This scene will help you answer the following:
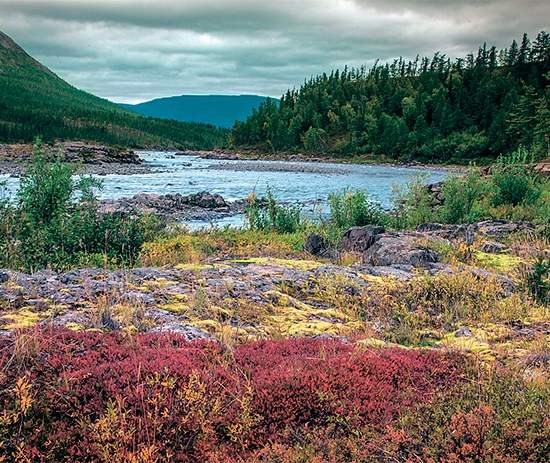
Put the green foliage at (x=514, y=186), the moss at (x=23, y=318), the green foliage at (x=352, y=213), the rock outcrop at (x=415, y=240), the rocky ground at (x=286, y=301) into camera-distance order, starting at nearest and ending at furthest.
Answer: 1. the moss at (x=23, y=318)
2. the rocky ground at (x=286, y=301)
3. the rock outcrop at (x=415, y=240)
4. the green foliage at (x=352, y=213)
5. the green foliage at (x=514, y=186)

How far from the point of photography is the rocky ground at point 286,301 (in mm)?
7105

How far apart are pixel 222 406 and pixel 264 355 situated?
3.93 feet

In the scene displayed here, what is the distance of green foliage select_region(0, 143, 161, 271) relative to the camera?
1190cm

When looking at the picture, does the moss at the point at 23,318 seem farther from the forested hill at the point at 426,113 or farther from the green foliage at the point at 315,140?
the green foliage at the point at 315,140

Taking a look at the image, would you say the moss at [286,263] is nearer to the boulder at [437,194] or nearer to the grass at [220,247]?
the grass at [220,247]

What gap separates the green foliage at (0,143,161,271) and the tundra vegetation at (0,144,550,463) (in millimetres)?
58

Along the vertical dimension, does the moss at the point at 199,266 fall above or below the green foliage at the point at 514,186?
below

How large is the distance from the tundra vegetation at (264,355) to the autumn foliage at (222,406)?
16 mm

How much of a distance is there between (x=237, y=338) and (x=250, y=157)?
11540 centimetres

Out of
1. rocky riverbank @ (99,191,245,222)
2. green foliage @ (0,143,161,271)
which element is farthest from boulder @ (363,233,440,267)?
rocky riverbank @ (99,191,245,222)

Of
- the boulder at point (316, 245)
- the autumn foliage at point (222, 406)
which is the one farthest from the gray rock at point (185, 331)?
the boulder at point (316, 245)

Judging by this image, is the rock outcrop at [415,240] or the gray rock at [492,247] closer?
the rock outcrop at [415,240]

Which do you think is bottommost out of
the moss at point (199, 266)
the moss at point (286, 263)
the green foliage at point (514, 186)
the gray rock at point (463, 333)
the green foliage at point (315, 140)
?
the gray rock at point (463, 333)

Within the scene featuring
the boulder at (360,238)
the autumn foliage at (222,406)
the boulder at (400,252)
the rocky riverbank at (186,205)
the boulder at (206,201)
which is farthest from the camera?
the boulder at (206,201)
